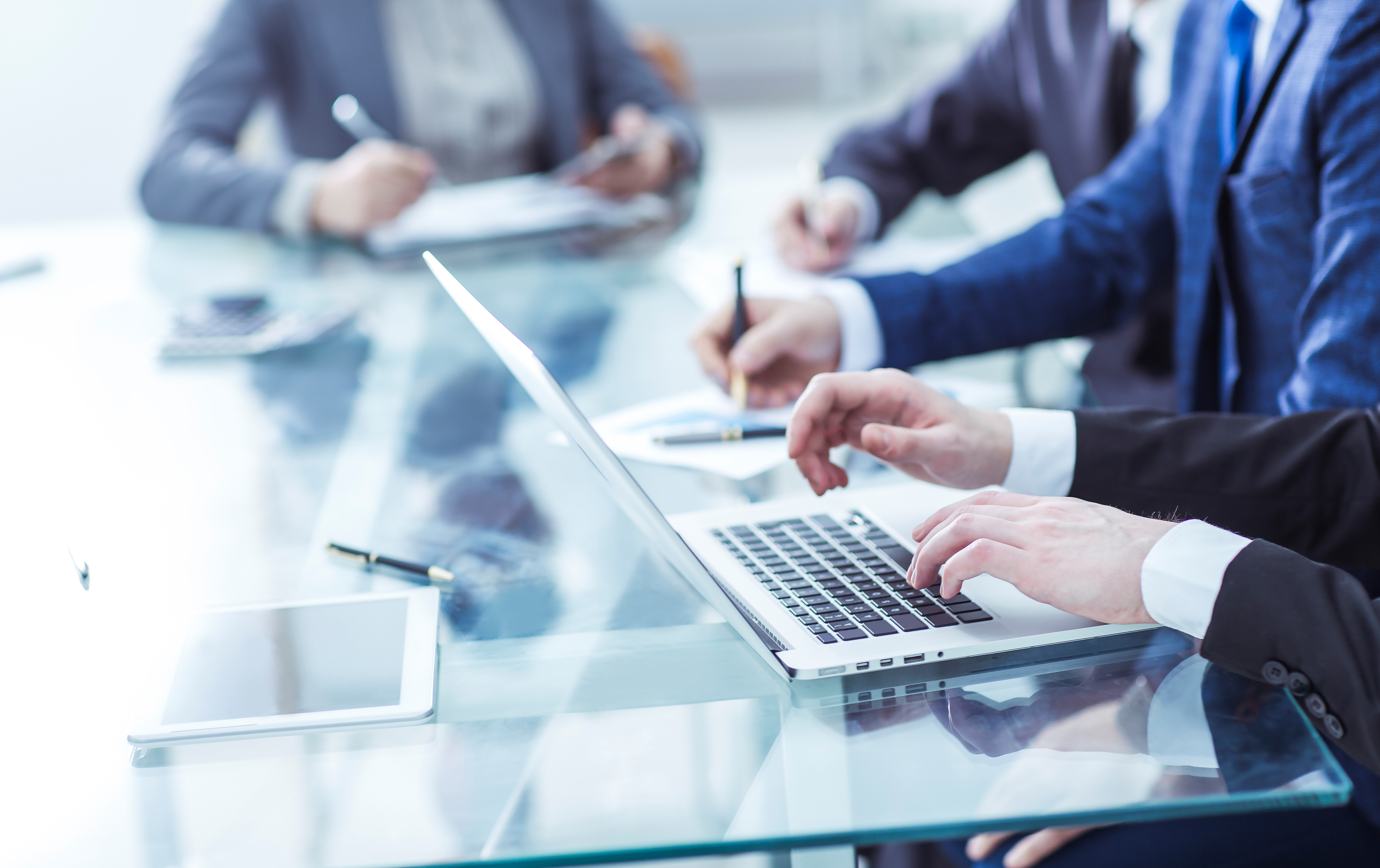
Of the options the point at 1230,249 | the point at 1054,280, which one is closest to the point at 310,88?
the point at 1054,280

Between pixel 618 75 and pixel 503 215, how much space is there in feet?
2.26

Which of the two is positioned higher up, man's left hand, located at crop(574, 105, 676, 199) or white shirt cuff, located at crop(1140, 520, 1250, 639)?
man's left hand, located at crop(574, 105, 676, 199)

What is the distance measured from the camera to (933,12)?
5.64m

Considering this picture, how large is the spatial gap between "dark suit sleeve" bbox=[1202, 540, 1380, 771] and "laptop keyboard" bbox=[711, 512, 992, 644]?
130mm

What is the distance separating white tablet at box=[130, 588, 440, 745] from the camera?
61 cm

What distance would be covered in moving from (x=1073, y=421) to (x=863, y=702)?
0.33 meters

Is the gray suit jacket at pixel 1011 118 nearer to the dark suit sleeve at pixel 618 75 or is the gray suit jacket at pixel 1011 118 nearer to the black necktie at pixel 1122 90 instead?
the black necktie at pixel 1122 90

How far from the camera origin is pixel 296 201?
69.4 inches

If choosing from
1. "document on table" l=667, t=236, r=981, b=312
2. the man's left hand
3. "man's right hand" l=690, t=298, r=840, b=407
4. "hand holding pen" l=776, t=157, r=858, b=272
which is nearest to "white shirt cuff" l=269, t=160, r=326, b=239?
the man's left hand

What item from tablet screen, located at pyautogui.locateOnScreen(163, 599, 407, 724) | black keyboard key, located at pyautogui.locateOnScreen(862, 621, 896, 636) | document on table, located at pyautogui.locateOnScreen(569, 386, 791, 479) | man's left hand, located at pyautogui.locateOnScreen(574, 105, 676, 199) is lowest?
document on table, located at pyautogui.locateOnScreen(569, 386, 791, 479)

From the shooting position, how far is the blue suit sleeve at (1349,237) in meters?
0.86

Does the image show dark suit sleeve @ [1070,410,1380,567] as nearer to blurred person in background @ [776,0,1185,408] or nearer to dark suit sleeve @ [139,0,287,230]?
blurred person in background @ [776,0,1185,408]

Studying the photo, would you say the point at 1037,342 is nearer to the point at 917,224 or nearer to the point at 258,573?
the point at 917,224

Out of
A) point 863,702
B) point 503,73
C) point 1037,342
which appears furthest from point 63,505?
point 503,73
